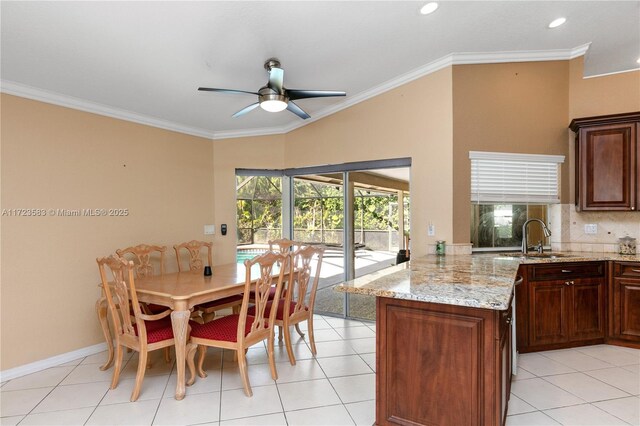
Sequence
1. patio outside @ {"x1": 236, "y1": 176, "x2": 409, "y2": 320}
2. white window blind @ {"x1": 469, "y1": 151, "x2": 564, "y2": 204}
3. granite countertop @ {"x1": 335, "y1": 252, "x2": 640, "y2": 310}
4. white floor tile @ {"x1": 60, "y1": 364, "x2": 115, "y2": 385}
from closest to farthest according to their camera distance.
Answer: granite countertop @ {"x1": 335, "y1": 252, "x2": 640, "y2": 310} → white floor tile @ {"x1": 60, "y1": 364, "x2": 115, "y2": 385} → white window blind @ {"x1": 469, "y1": 151, "x2": 564, "y2": 204} → patio outside @ {"x1": 236, "y1": 176, "x2": 409, "y2": 320}

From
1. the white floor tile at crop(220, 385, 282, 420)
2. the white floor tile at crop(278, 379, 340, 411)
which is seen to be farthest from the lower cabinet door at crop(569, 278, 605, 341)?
the white floor tile at crop(220, 385, 282, 420)

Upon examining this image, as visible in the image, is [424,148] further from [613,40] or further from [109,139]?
[109,139]

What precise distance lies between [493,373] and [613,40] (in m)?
3.64

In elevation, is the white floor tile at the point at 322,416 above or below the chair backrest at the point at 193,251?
below

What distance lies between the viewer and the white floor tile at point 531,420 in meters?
2.25

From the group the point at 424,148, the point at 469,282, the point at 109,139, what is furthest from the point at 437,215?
the point at 109,139

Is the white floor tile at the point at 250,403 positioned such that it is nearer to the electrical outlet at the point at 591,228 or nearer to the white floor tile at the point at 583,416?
the white floor tile at the point at 583,416

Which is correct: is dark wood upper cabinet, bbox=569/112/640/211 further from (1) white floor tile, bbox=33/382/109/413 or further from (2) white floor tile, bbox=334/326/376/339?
(1) white floor tile, bbox=33/382/109/413

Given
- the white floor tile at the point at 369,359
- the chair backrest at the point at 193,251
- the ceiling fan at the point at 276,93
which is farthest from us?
the chair backrest at the point at 193,251

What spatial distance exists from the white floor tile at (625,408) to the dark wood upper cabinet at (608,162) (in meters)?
1.92

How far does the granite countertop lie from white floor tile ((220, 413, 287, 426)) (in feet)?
3.40

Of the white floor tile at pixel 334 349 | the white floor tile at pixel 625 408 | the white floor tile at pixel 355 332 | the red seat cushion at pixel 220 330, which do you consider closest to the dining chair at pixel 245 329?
the red seat cushion at pixel 220 330

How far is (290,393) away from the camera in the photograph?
268 centimetres

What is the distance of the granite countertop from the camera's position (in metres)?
1.79
